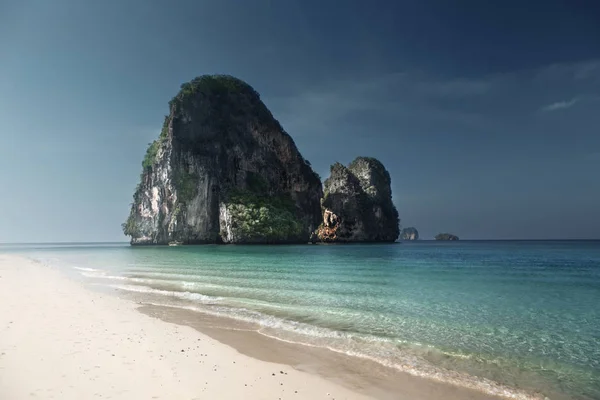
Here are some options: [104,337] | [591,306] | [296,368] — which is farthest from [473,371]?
[591,306]

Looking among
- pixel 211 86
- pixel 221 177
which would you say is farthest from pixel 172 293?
pixel 211 86

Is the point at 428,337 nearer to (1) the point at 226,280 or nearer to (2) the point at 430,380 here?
(2) the point at 430,380

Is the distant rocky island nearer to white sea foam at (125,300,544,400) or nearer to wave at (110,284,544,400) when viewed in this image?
wave at (110,284,544,400)

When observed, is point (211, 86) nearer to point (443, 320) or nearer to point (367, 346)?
point (443, 320)

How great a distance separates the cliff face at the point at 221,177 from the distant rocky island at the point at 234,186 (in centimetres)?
30

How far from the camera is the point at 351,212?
11469 cm

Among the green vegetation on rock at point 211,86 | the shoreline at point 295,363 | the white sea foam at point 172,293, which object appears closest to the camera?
the shoreline at point 295,363

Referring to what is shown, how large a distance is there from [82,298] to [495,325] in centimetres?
1593

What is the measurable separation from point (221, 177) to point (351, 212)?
45112 mm

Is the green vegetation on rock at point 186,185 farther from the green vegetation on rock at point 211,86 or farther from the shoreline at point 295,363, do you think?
the shoreline at point 295,363

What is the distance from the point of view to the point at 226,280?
20359mm

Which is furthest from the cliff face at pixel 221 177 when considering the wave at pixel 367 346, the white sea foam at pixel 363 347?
the white sea foam at pixel 363 347

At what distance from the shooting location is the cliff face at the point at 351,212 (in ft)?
371

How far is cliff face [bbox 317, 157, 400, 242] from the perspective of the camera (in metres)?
113
